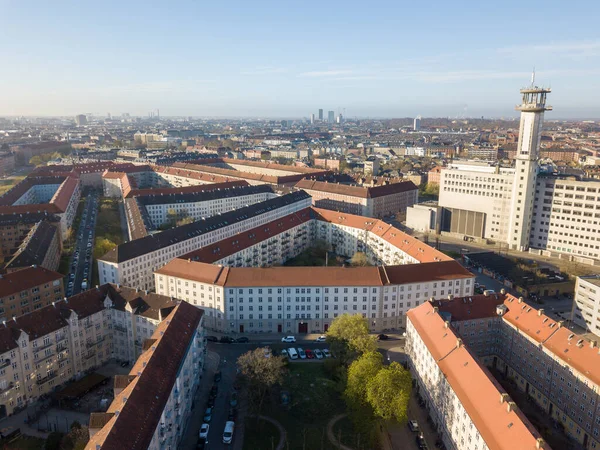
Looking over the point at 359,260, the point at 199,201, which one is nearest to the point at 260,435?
the point at 359,260

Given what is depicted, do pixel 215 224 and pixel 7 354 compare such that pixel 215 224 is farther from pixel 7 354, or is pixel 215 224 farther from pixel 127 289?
pixel 7 354

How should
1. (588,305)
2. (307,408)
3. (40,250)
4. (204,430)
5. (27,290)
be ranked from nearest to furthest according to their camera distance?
(204,430)
(307,408)
(27,290)
(588,305)
(40,250)

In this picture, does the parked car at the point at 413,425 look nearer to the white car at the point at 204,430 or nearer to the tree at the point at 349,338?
the tree at the point at 349,338

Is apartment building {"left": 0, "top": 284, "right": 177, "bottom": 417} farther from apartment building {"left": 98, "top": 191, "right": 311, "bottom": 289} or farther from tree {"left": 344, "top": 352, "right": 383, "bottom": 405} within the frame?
tree {"left": 344, "top": 352, "right": 383, "bottom": 405}

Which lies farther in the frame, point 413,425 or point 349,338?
point 349,338

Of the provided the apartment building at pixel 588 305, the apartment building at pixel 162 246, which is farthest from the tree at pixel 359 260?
the apartment building at pixel 588 305

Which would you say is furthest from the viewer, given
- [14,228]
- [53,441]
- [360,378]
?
[14,228]

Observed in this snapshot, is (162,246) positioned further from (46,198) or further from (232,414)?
(46,198)
